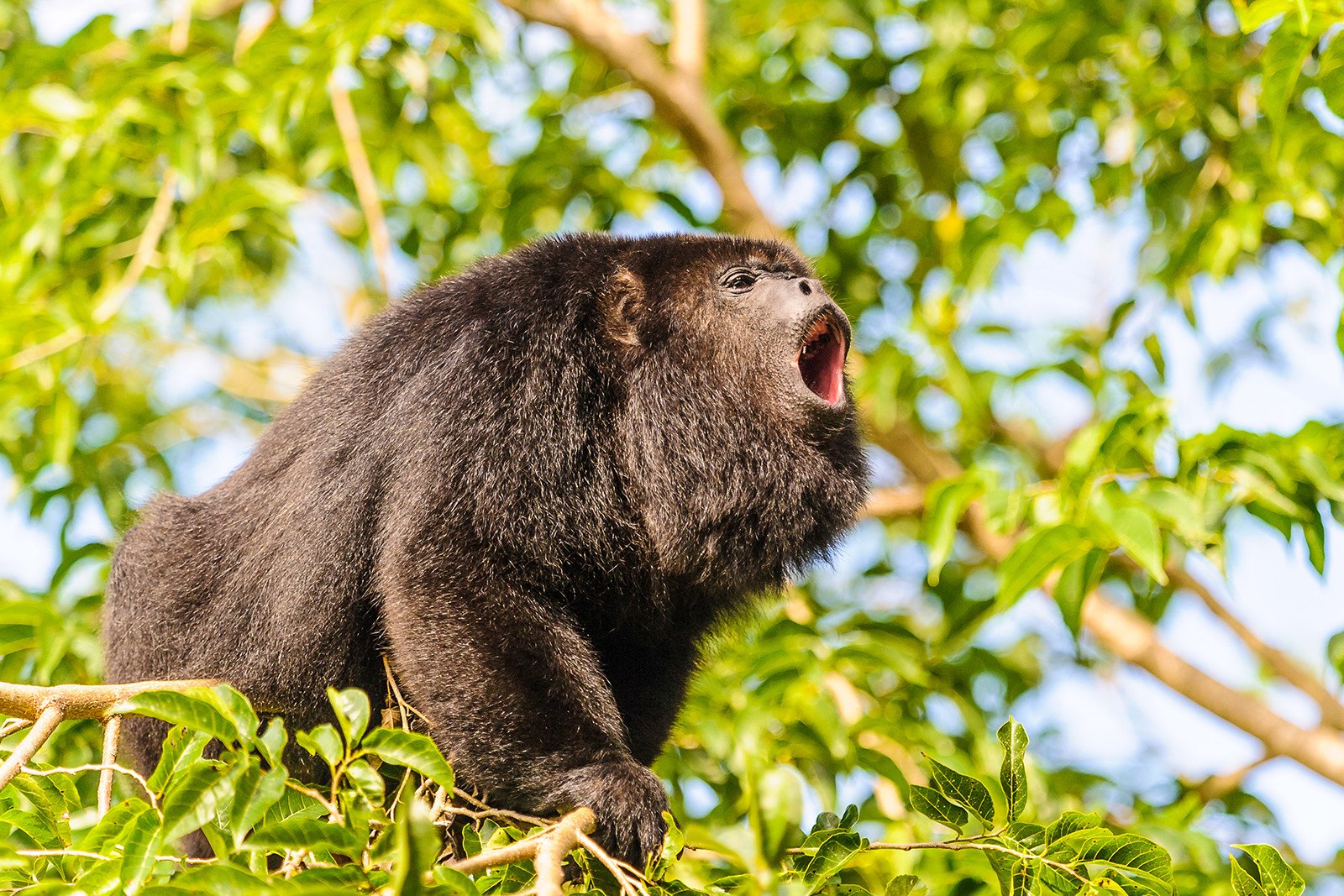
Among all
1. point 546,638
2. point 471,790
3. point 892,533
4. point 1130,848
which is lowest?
point 892,533

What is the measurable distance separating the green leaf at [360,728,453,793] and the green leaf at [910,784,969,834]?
0.66 m

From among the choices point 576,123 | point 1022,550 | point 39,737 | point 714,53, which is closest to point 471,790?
point 39,737

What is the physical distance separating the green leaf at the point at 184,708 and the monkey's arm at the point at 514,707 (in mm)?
665

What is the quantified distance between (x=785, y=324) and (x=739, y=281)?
194mm

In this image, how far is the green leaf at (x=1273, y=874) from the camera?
1.64 meters

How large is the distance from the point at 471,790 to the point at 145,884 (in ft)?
2.62

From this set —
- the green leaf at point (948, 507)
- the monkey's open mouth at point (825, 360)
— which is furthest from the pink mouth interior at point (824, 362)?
the green leaf at point (948, 507)

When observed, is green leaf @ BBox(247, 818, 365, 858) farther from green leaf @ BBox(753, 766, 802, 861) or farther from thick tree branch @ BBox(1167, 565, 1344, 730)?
thick tree branch @ BBox(1167, 565, 1344, 730)

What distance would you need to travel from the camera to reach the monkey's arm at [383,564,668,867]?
6.72ft

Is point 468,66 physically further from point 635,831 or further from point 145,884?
point 145,884

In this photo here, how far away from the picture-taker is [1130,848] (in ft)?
5.60

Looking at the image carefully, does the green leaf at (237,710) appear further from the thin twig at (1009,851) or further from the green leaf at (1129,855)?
the green leaf at (1129,855)

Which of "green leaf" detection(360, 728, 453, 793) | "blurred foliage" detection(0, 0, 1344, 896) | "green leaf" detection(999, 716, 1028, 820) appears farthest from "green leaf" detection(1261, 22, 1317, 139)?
"green leaf" detection(360, 728, 453, 793)

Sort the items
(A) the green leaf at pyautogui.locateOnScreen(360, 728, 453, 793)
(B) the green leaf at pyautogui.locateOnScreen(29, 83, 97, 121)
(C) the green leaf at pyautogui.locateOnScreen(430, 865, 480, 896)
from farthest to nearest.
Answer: (B) the green leaf at pyautogui.locateOnScreen(29, 83, 97, 121), (A) the green leaf at pyautogui.locateOnScreen(360, 728, 453, 793), (C) the green leaf at pyautogui.locateOnScreen(430, 865, 480, 896)
